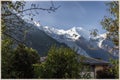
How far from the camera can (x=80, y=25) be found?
529 centimetres

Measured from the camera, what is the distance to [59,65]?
8906mm

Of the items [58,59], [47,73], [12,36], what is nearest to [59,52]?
[58,59]

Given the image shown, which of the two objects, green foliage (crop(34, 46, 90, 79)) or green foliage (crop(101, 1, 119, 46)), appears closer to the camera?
green foliage (crop(101, 1, 119, 46))

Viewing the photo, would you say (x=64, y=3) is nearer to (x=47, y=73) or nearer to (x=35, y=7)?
(x=35, y=7)

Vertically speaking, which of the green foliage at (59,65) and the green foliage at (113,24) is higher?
the green foliage at (113,24)

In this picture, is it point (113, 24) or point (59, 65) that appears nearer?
point (113, 24)

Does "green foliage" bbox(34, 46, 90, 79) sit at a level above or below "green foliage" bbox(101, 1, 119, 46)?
below

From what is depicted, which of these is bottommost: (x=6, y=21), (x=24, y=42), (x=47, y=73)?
(x=47, y=73)

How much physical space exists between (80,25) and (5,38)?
1252 mm

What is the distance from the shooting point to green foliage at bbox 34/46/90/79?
841 cm

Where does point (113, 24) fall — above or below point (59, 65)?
above

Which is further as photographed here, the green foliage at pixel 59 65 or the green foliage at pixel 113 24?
the green foliage at pixel 59 65

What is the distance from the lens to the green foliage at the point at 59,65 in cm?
841

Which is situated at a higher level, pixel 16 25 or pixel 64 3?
pixel 64 3
